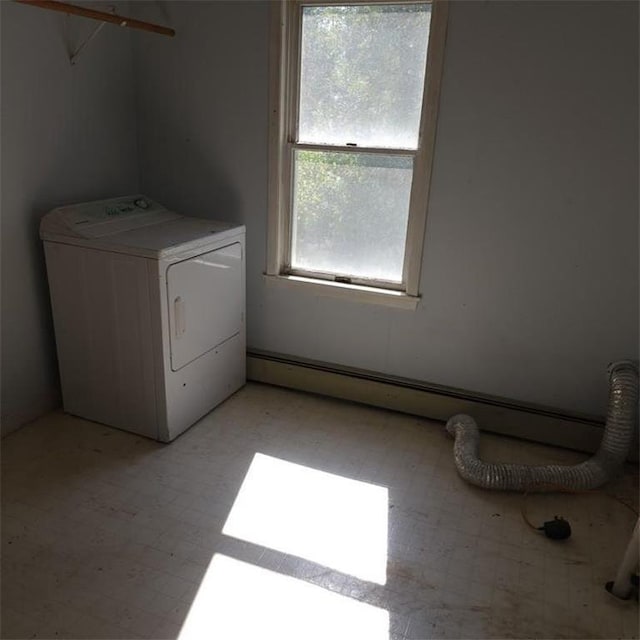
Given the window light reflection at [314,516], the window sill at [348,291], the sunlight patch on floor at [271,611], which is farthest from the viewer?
the window sill at [348,291]

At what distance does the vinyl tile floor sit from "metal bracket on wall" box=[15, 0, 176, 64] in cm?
175

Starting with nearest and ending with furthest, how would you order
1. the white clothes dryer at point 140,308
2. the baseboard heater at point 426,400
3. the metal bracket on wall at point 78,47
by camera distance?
1. the white clothes dryer at point 140,308
2. the metal bracket on wall at point 78,47
3. the baseboard heater at point 426,400

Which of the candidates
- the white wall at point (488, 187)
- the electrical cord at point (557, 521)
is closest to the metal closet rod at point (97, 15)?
the white wall at point (488, 187)

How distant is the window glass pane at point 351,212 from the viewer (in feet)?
8.30

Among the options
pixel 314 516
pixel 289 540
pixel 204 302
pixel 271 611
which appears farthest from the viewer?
pixel 204 302

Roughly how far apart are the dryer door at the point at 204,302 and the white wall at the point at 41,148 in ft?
2.32

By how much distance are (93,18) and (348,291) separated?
1.62 metres

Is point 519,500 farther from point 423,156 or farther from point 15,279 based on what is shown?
point 15,279

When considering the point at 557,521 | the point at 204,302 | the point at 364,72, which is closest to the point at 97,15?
the point at 364,72

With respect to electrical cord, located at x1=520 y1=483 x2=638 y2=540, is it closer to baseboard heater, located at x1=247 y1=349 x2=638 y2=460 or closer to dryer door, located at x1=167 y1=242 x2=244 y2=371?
baseboard heater, located at x1=247 y1=349 x2=638 y2=460

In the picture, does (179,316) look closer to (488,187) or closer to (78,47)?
(78,47)

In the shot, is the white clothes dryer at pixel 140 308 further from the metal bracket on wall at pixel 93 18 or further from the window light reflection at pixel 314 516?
the metal bracket on wall at pixel 93 18

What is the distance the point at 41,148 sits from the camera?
2352mm

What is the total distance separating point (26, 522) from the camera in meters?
1.94
